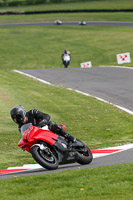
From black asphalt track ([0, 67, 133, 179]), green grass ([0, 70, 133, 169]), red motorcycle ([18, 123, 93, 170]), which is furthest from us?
black asphalt track ([0, 67, 133, 179])

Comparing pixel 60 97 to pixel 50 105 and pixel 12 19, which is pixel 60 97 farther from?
pixel 12 19

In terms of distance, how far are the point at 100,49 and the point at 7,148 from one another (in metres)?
40.2

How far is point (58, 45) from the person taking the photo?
55812mm

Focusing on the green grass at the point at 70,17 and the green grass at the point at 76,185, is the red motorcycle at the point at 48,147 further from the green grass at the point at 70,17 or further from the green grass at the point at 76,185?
the green grass at the point at 70,17

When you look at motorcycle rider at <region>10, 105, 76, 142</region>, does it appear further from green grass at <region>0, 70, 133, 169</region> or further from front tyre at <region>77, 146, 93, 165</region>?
green grass at <region>0, 70, 133, 169</region>

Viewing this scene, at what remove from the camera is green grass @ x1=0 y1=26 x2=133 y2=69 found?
46156 mm

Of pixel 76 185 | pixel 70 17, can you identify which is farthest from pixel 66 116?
pixel 70 17

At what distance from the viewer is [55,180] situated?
794 cm

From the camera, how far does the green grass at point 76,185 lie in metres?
6.88

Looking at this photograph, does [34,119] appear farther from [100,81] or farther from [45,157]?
[100,81]

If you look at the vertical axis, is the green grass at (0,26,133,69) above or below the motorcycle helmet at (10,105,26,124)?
below

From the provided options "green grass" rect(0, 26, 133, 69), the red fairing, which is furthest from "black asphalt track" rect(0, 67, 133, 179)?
"green grass" rect(0, 26, 133, 69)

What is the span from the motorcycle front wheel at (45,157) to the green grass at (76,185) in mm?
546

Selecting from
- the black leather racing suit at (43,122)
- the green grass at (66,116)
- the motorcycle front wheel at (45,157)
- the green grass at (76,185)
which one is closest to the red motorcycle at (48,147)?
the motorcycle front wheel at (45,157)
